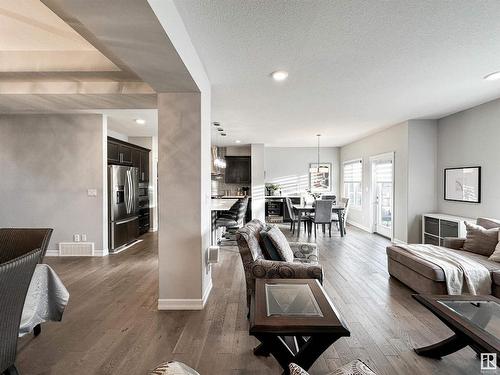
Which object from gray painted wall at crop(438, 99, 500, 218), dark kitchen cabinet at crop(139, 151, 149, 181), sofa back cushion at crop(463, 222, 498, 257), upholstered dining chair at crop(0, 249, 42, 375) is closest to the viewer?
upholstered dining chair at crop(0, 249, 42, 375)

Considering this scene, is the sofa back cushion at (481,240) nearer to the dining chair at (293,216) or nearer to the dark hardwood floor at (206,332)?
the dark hardwood floor at (206,332)

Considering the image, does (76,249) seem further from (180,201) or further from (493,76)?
(493,76)

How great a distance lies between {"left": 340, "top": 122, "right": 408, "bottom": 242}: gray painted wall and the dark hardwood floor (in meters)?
2.20

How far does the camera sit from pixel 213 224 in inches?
212

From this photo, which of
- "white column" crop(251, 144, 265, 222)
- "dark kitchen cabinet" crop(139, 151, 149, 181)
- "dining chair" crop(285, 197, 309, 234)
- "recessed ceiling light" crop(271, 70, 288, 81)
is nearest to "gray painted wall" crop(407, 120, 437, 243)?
"dining chair" crop(285, 197, 309, 234)

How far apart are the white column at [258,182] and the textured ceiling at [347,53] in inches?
150

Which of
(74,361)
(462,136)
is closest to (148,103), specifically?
(74,361)

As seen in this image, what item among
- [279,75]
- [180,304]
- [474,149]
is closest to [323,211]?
[474,149]

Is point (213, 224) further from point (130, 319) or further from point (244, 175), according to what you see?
point (244, 175)

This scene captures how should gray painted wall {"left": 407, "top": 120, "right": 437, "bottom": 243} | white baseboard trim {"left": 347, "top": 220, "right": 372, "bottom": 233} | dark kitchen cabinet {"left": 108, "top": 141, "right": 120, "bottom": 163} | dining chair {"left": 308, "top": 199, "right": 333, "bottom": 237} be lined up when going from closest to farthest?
dark kitchen cabinet {"left": 108, "top": 141, "right": 120, "bottom": 163} → gray painted wall {"left": 407, "top": 120, "right": 437, "bottom": 243} → dining chair {"left": 308, "top": 199, "right": 333, "bottom": 237} → white baseboard trim {"left": 347, "top": 220, "right": 372, "bottom": 233}

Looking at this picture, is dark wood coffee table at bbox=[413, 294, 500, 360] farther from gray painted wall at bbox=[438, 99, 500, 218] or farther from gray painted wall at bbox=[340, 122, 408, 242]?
gray painted wall at bbox=[340, 122, 408, 242]

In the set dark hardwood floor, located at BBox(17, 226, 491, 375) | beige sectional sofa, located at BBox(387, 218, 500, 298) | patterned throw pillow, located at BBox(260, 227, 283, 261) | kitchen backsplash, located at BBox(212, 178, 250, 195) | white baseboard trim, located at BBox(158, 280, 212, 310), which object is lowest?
dark hardwood floor, located at BBox(17, 226, 491, 375)

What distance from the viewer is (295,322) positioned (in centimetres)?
148

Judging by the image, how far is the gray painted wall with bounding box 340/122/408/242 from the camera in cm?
554
